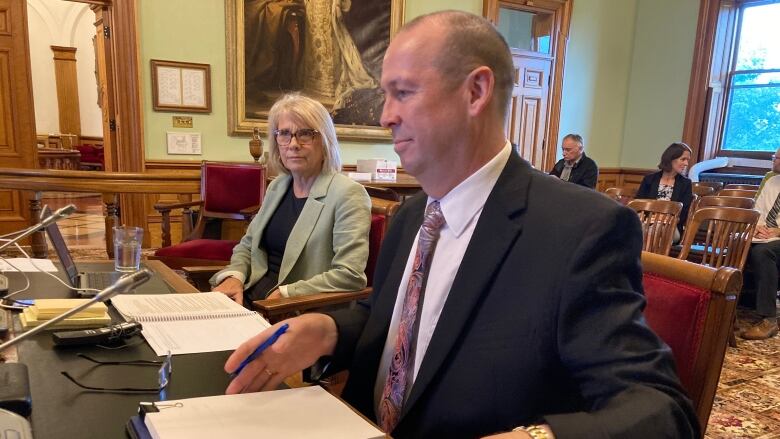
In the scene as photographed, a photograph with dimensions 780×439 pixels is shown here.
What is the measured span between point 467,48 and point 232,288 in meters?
1.38

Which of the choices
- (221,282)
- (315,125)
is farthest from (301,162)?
(221,282)

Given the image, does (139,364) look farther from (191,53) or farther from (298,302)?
(191,53)

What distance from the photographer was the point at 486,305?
0.84 meters

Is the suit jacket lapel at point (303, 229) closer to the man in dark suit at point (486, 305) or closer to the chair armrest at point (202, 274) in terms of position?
the chair armrest at point (202, 274)

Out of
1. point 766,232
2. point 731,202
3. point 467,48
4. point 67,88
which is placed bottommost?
point 766,232

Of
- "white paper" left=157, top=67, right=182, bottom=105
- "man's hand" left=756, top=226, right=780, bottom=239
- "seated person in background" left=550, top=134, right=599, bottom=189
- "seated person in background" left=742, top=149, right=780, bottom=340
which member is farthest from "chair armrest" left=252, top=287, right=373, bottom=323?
"seated person in background" left=550, top=134, right=599, bottom=189

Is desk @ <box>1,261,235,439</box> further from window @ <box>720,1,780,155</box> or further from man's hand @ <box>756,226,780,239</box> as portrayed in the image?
window @ <box>720,1,780,155</box>

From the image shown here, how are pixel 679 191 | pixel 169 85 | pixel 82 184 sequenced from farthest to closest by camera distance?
pixel 169 85 → pixel 679 191 → pixel 82 184

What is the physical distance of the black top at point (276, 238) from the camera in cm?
209

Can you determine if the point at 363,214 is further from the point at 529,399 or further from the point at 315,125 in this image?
the point at 529,399

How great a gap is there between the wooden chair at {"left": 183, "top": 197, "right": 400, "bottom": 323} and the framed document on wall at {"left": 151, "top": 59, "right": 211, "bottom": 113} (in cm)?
327

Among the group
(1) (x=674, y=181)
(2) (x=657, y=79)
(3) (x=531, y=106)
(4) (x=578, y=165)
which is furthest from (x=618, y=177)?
(1) (x=674, y=181)

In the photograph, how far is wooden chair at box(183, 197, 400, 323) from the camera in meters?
1.55

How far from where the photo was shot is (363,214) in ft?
6.42
